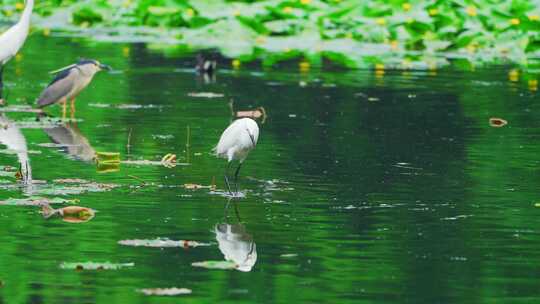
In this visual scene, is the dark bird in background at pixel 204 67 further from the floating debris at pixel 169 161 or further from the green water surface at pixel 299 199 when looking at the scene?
the floating debris at pixel 169 161

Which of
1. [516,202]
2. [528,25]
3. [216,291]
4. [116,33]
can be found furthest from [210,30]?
[216,291]

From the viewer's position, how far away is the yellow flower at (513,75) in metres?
22.0

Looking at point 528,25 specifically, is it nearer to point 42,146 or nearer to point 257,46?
point 257,46

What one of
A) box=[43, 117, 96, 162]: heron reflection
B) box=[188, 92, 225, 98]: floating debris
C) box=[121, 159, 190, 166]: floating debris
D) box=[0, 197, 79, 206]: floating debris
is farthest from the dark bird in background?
box=[0, 197, 79, 206]: floating debris

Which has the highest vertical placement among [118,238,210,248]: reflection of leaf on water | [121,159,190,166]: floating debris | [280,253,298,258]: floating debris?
[280,253,298,258]: floating debris

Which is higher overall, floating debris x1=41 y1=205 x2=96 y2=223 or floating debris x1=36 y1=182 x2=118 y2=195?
floating debris x1=41 y1=205 x2=96 y2=223

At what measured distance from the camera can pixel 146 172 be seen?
12.6 m

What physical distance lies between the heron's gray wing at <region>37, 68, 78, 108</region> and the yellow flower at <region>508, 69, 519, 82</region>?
7275mm

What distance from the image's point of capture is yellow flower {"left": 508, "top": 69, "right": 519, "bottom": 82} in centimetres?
2197

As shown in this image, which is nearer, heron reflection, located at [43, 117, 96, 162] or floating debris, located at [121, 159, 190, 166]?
floating debris, located at [121, 159, 190, 166]

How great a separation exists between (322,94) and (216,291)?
38.4 feet

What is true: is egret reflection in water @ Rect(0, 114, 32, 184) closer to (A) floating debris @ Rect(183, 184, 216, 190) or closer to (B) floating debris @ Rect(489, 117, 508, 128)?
(A) floating debris @ Rect(183, 184, 216, 190)

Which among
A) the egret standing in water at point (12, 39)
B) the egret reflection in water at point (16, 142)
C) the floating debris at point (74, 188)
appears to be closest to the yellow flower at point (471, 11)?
the egret standing in water at point (12, 39)

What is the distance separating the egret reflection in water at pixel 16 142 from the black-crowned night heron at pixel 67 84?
0.53 metres
